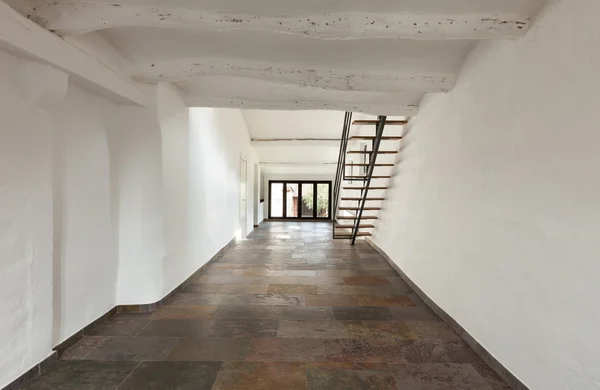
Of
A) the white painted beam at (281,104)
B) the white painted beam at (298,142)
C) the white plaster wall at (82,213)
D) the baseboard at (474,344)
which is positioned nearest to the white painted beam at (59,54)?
the white plaster wall at (82,213)

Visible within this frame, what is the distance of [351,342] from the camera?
2.59 metres

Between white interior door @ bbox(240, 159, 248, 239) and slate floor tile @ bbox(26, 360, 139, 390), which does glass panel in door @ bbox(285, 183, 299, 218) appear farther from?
slate floor tile @ bbox(26, 360, 139, 390)

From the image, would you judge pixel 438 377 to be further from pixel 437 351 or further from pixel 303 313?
pixel 303 313

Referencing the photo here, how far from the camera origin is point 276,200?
44.5ft

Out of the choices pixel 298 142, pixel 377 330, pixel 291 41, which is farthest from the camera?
pixel 298 142

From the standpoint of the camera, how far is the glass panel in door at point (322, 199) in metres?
13.5

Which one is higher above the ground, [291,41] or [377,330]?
[291,41]

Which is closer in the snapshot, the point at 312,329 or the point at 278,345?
the point at 278,345

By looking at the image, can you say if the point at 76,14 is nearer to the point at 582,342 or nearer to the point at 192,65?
the point at 192,65

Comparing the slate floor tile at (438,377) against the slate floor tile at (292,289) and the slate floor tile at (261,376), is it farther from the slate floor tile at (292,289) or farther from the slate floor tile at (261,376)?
the slate floor tile at (292,289)

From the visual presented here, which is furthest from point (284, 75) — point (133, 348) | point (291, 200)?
point (291, 200)

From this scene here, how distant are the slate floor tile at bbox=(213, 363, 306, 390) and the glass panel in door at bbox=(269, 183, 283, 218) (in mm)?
11282

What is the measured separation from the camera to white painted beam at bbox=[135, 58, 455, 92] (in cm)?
277

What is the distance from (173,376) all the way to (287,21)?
2436 millimetres
